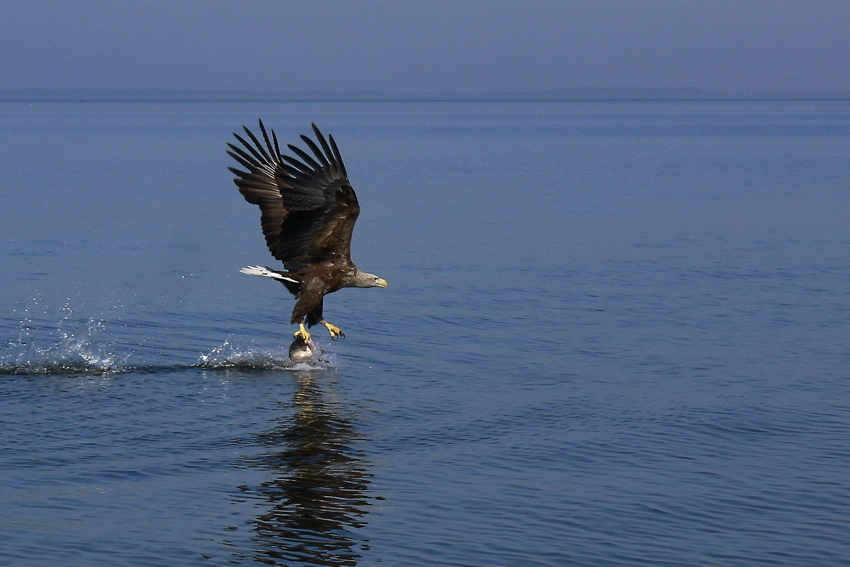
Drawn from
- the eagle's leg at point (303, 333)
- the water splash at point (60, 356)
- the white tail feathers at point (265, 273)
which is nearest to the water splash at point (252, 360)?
the eagle's leg at point (303, 333)

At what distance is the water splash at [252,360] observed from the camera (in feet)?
49.7

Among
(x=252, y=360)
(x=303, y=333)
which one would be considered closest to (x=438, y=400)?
(x=303, y=333)

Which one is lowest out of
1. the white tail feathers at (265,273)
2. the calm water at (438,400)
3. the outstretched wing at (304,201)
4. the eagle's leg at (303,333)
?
the calm water at (438,400)

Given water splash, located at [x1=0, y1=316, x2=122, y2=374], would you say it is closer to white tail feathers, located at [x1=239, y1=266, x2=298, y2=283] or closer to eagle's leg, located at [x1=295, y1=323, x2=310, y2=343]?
white tail feathers, located at [x1=239, y1=266, x2=298, y2=283]

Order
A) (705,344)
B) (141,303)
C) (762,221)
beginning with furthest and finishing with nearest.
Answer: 1. (762,221)
2. (141,303)
3. (705,344)

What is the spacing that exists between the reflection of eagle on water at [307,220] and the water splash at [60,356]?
228cm

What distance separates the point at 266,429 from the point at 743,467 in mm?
4583

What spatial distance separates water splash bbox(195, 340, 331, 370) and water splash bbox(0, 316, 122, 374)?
3.74ft

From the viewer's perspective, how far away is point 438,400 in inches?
531

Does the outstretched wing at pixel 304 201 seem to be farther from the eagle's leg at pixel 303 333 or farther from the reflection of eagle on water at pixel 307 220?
the eagle's leg at pixel 303 333

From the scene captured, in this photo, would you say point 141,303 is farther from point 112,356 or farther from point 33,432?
point 33,432

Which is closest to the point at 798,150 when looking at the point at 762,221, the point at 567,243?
the point at 762,221

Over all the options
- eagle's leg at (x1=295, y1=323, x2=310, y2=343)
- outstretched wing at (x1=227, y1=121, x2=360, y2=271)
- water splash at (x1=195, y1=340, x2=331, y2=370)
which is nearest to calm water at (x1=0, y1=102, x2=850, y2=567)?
water splash at (x1=195, y1=340, x2=331, y2=370)

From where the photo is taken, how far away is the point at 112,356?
15422mm
